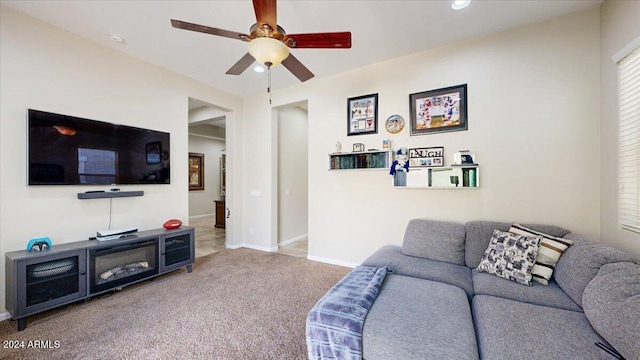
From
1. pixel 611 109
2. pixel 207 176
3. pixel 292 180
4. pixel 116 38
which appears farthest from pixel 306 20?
pixel 207 176

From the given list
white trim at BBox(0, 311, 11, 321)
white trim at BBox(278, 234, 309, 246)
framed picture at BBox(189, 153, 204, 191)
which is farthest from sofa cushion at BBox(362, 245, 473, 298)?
framed picture at BBox(189, 153, 204, 191)

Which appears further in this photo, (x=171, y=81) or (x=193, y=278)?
(x=171, y=81)

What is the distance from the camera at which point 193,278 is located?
299cm

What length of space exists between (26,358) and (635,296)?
3746 mm

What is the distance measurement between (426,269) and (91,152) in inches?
149

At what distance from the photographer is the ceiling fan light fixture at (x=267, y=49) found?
1.62 m

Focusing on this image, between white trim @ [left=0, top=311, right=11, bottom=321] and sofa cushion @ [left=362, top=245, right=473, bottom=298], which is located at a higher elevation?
sofa cushion @ [left=362, top=245, right=473, bottom=298]

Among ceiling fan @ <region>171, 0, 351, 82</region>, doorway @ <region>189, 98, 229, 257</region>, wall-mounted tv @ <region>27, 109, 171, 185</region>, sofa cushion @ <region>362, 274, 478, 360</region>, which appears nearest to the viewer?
sofa cushion @ <region>362, 274, 478, 360</region>

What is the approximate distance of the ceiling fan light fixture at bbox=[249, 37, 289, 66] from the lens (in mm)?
1620

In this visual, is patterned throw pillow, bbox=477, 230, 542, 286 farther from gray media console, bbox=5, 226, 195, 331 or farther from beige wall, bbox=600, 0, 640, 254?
gray media console, bbox=5, 226, 195, 331

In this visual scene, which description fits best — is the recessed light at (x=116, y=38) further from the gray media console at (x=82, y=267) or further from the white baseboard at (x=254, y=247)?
the white baseboard at (x=254, y=247)

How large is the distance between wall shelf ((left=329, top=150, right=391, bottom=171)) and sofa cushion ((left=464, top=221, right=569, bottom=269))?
3.95ft

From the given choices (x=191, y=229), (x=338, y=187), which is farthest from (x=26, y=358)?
(x=338, y=187)

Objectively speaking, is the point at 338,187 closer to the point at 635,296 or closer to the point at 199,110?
the point at 635,296
